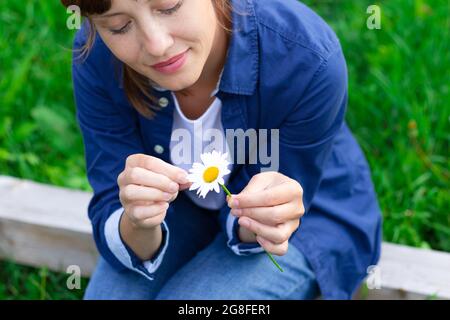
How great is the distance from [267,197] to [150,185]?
182mm

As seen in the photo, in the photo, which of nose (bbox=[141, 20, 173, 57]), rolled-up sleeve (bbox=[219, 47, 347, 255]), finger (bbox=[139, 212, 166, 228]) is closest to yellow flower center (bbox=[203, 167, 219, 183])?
finger (bbox=[139, 212, 166, 228])

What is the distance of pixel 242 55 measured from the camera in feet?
4.70

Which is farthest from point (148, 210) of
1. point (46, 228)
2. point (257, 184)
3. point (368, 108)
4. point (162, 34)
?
point (368, 108)

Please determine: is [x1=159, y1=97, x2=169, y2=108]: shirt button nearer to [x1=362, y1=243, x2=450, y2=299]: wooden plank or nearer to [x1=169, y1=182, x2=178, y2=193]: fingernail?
[x1=169, y1=182, x2=178, y2=193]: fingernail

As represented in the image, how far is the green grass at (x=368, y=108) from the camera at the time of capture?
1966 mm

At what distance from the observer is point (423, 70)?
2.19 metres

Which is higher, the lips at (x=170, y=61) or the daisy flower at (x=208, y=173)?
the lips at (x=170, y=61)

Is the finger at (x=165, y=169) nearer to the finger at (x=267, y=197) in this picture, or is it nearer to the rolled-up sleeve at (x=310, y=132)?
the finger at (x=267, y=197)

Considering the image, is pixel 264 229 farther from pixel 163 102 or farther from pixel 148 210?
pixel 163 102

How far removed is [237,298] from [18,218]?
0.62 meters

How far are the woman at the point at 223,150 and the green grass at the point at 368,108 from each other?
29 centimetres

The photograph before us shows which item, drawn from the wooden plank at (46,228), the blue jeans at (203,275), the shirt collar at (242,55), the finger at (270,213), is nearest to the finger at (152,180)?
the finger at (270,213)

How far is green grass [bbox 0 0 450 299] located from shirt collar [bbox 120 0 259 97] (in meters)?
0.68
